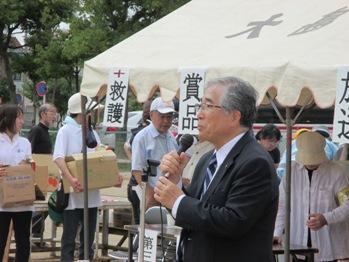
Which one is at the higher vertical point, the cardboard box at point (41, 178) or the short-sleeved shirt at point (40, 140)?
the short-sleeved shirt at point (40, 140)

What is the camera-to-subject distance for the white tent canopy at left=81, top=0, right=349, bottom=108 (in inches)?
202

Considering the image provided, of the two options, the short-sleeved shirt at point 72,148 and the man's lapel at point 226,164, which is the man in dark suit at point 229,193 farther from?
the short-sleeved shirt at point 72,148

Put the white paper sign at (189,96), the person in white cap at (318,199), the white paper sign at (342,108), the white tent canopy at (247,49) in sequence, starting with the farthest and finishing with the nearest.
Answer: the person in white cap at (318,199) < the white paper sign at (189,96) < the white tent canopy at (247,49) < the white paper sign at (342,108)

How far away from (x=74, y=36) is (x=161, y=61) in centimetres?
2214

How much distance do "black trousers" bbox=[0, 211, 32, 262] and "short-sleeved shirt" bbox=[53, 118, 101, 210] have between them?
0.48 m

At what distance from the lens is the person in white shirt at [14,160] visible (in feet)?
25.0

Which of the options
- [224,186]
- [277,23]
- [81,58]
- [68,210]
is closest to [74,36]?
[81,58]

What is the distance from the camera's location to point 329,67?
497 cm

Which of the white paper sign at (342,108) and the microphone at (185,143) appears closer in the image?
the white paper sign at (342,108)

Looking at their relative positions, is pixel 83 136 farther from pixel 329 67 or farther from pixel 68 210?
pixel 329 67

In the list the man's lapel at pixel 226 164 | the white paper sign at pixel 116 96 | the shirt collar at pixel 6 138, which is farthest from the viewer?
the shirt collar at pixel 6 138

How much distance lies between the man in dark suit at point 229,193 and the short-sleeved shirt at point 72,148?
4333mm

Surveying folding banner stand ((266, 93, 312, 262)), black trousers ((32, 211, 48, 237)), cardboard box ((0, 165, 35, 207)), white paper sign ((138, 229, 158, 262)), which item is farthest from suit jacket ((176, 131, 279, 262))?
black trousers ((32, 211, 48, 237))

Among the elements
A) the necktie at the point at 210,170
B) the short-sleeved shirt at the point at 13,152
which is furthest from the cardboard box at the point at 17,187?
the necktie at the point at 210,170
